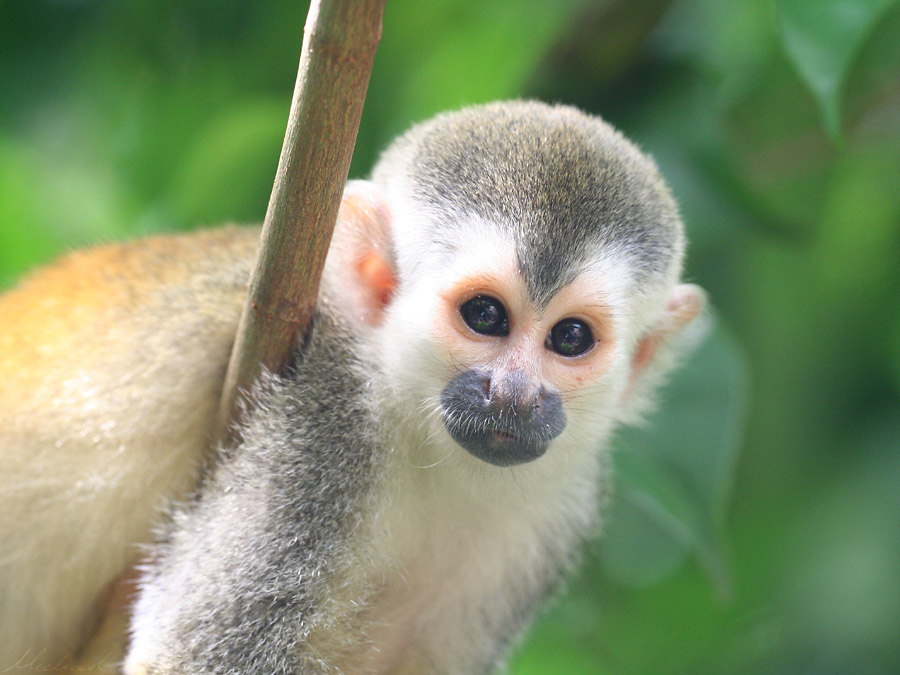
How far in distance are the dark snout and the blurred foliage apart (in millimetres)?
983

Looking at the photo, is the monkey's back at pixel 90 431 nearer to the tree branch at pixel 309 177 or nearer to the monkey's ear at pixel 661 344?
the tree branch at pixel 309 177

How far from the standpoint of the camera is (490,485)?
248 centimetres

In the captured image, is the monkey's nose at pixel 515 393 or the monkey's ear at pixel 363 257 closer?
the monkey's nose at pixel 515 393

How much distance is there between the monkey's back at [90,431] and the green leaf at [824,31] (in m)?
1.65

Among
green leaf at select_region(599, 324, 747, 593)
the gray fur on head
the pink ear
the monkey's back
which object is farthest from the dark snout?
green leaf at select_region(599, 324, 747, 593)

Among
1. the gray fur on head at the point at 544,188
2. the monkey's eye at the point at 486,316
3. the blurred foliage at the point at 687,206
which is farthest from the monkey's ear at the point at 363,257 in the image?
the blurred foliage at the point at 687,206

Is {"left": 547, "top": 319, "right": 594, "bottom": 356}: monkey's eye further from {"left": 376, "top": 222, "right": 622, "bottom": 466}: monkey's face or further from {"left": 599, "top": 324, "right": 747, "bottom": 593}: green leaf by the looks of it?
{"left": 599, "top": 324, "right": 747, "bottom": 593}: green leaf

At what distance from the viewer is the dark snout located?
6.96 feet

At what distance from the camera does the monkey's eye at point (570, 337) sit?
88.7 inches

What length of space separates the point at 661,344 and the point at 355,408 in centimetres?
99

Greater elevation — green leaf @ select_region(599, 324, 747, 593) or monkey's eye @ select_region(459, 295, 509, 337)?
monkey's eye @ select_region(459, 295, 509, 337)

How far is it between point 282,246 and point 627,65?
7.95ft

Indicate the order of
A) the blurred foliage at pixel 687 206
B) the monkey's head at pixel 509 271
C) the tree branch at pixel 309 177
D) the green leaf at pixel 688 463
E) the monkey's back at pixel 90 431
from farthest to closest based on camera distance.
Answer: the blurred foliage at pixel 687 206, the green leaf at pixel 688 463, the monkey's back at pixel 90 431, the monkey's head at pixel 509 271, the tree branch at pixel 309 177

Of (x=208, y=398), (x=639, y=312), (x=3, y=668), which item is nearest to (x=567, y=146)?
(x=639, y=312)
